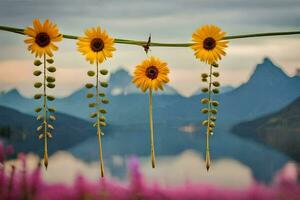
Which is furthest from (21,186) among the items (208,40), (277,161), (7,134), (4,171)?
(277,161)

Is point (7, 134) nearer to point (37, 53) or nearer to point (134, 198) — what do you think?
point (37, 53)

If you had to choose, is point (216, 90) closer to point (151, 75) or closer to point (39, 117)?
point (151, 75)

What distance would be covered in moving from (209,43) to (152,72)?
15 cm

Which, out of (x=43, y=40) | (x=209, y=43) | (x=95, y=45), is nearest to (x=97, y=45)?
(x=95, y=45)

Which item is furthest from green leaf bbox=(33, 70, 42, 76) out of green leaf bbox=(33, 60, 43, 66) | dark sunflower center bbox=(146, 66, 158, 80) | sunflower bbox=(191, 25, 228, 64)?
sunflower bbox=(191, 25, 228, 64)

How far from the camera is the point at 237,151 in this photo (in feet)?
6.47

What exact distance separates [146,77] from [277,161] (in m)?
0.66

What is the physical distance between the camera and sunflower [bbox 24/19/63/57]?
4.39 feet

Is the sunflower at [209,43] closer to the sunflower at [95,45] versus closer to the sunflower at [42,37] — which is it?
the sunflower at [95,45]

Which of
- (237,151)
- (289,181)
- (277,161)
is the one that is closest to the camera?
(289,181)

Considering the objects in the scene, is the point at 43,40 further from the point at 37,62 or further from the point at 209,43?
the point at 209,43

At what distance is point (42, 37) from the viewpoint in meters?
1.35

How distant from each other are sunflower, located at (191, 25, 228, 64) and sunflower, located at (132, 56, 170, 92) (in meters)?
0.09

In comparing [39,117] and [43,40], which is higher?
[43,40]
